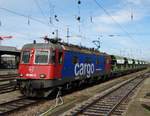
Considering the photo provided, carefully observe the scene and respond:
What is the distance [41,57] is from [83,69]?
622cm

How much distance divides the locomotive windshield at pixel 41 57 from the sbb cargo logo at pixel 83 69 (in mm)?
4012

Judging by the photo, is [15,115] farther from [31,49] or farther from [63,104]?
[31,49]

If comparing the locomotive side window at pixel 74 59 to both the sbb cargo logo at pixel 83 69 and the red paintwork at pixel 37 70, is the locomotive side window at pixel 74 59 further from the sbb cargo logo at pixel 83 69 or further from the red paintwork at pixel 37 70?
the red paintwork at pixel 37 70

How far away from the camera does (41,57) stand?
689 inches

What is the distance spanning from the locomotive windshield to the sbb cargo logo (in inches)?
158

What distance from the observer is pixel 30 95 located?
1708 cm

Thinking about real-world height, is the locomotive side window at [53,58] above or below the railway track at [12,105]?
Answer: above

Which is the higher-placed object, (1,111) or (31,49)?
(31,49)

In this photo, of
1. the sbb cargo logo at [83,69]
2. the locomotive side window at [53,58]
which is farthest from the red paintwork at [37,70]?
the sbb cargo logo at [83,69]

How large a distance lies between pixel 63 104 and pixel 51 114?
2.91m

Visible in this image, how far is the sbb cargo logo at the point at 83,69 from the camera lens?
2148cm

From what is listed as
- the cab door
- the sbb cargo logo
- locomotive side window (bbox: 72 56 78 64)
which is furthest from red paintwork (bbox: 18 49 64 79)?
the sbb cargo logo

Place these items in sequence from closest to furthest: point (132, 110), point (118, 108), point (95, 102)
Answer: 1. point (132, 110)
2. point (118, 108)
3. point (95, 102)

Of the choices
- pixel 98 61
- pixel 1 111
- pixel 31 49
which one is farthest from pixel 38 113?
pixel 98 61
